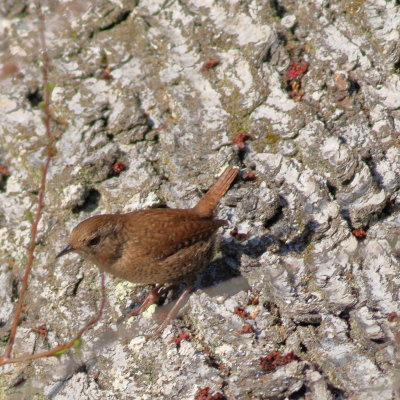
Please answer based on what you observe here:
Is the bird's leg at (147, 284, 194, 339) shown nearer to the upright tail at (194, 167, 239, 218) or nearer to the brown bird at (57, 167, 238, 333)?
the brown bird at (57, 167, 238, 333)

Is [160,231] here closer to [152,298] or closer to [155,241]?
[155,241]

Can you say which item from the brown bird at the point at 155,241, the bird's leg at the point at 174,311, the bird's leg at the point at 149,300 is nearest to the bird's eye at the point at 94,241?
the brown bird at the point at 155,241

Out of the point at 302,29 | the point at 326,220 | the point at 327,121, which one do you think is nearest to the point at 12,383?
the point at 326,220

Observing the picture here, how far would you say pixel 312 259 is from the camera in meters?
3.41

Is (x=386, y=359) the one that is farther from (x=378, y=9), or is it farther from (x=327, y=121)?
(x=378, y=9)

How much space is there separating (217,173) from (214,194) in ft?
0.60

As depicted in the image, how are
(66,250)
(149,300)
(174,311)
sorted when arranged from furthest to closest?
1. (149,300)
2. (66,250)
3. (174,311)

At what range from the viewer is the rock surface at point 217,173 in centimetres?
308

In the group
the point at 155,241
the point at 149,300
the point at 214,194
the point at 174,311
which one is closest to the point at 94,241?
the point at 155,241

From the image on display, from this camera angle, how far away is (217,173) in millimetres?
3789

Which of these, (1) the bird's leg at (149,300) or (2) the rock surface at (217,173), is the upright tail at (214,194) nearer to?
(2) the rock surface at (217,173)

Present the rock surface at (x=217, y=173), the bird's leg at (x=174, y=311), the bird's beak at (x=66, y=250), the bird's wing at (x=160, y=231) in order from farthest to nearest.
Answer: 1. the bird's wing at (x=160, y=231)
2. the bird's beak at (x=66, y=250)
3. the bird's leg at (x=174, y=311)
4. the rock surface at (x=217, y=173)

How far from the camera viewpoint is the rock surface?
10.1 feet

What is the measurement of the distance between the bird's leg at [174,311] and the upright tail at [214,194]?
1.51 ft
